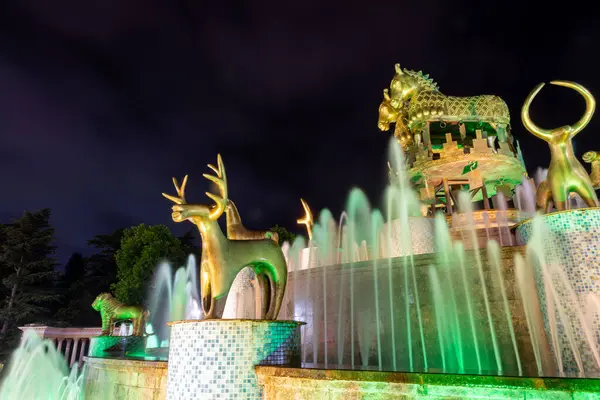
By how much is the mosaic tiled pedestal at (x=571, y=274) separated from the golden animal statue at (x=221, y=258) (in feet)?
13.4

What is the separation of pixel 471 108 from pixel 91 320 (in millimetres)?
28363

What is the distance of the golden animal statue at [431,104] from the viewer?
15195 mm

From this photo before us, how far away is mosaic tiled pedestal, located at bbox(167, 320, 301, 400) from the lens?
4324mm

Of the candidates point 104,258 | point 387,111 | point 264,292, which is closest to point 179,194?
point 264,292

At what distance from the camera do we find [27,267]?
2281 cm

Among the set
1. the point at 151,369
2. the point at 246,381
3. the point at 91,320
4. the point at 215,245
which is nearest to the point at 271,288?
the point at 215,245

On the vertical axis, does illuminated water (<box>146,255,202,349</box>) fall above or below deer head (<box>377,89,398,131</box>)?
below

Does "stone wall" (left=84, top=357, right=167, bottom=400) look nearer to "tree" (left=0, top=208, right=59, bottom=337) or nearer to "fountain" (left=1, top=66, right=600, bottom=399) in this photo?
"fountain" (left=1, top=66, right=600, bottom=399)

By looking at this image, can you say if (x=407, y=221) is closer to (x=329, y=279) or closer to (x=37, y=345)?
(x=329, y=279)

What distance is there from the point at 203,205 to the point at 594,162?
814 centimetres

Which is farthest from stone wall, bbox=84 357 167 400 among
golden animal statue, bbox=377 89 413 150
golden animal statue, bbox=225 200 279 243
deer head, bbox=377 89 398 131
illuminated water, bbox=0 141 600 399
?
deer head, bbox=377 89 398 131

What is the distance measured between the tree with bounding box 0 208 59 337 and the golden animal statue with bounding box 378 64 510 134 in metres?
23.0

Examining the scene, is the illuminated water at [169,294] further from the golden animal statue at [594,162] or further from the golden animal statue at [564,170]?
the golden animal statue at [594,162]

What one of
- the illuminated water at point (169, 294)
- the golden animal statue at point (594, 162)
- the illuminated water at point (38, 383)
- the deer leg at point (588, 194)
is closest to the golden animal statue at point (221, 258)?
the deer leg at point (588, 194)
